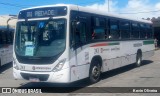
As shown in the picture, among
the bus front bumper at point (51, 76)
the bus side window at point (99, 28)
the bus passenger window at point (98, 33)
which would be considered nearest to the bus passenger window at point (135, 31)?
the bus side window at point (99, 28)

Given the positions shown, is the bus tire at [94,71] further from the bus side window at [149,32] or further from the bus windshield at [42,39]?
the bus side window at [149,32]

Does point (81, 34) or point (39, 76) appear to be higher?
point (81, 34)

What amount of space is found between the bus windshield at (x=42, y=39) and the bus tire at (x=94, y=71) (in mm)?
2318

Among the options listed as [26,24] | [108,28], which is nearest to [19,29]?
[26,24]

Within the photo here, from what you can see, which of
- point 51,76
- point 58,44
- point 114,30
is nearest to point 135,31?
point 114,30

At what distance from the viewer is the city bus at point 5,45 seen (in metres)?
17.4

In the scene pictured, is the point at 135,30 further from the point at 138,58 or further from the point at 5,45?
the point at 5,45

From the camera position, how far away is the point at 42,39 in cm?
1066

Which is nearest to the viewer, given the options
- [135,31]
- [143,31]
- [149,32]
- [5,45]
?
[135,31]

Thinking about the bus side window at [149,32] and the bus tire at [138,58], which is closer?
the bus tire at [138,58]

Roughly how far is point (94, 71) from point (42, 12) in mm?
3300

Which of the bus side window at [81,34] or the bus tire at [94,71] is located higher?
the bus side window at [81,34]

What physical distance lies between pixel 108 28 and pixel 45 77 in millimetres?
4768

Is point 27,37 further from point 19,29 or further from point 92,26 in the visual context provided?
point 92,26
